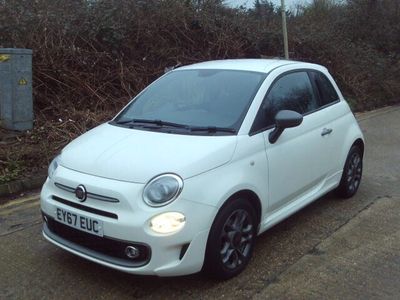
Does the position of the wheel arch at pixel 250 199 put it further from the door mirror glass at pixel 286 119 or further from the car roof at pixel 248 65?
the car roof at pixel 248 65

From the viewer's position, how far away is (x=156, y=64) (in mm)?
10383

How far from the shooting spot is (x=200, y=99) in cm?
436

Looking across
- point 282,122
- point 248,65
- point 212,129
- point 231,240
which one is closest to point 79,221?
point 231,240

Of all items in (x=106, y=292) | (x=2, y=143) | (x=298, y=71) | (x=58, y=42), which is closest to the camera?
(x=106, y=292)

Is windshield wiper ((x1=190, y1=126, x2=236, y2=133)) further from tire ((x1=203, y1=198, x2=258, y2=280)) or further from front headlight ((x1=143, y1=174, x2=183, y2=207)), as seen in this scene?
front headlight ((x1=143, y1=174, x2=183, y2=207))

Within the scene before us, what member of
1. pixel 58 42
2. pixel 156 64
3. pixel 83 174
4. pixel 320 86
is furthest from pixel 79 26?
pixel 83 174

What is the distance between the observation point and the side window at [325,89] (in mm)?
5156

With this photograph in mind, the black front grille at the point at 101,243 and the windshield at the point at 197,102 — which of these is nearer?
the black front grille at the point at 101,243

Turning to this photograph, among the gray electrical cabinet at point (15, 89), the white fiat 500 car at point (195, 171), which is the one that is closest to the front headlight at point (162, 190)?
the white fiat 500 car at point (195, 171)

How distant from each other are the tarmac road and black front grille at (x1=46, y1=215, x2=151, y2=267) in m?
0.33

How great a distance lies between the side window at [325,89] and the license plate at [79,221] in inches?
108

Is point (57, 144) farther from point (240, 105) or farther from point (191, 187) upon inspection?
point (191, 187)

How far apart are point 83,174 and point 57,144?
3710mm

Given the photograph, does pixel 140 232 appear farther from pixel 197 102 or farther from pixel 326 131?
pixel 326 131
